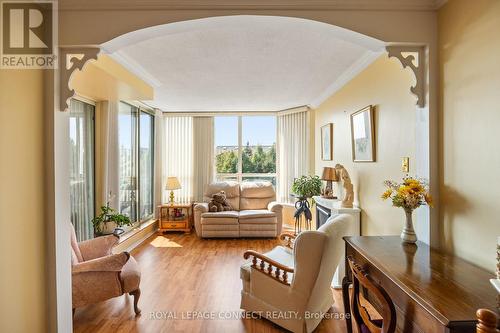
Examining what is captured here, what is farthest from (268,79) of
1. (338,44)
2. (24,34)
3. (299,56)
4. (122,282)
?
(122,282)

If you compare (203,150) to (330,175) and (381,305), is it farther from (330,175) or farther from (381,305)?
(381,305)

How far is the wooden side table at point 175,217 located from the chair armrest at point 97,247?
2.55 m

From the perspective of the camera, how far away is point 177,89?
4008mm

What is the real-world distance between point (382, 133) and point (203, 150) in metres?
4.09

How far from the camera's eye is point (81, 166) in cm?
339

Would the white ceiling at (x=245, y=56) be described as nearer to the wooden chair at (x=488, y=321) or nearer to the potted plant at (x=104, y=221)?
the wooden chair at (x=488, y=321)

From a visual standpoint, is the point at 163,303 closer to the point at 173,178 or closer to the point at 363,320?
the point at 363,320

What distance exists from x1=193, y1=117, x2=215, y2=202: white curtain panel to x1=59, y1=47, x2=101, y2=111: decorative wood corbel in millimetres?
4180

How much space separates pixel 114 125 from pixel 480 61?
4.04 meters

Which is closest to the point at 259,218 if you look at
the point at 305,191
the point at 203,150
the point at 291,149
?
the point at 305,191

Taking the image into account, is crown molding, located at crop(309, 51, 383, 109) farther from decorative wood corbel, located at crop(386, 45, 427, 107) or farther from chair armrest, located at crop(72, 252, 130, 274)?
chair armrest, located at crop(72, 252, 130, 274)

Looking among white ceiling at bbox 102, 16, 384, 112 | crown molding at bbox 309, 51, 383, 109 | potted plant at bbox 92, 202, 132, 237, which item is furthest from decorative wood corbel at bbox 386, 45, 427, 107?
potted plant at bbox 92, 202, 132, 237

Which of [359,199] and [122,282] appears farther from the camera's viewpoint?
[359,199]

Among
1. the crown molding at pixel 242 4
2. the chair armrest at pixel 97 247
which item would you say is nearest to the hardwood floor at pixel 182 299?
the chair armrest at pixel 97 247
